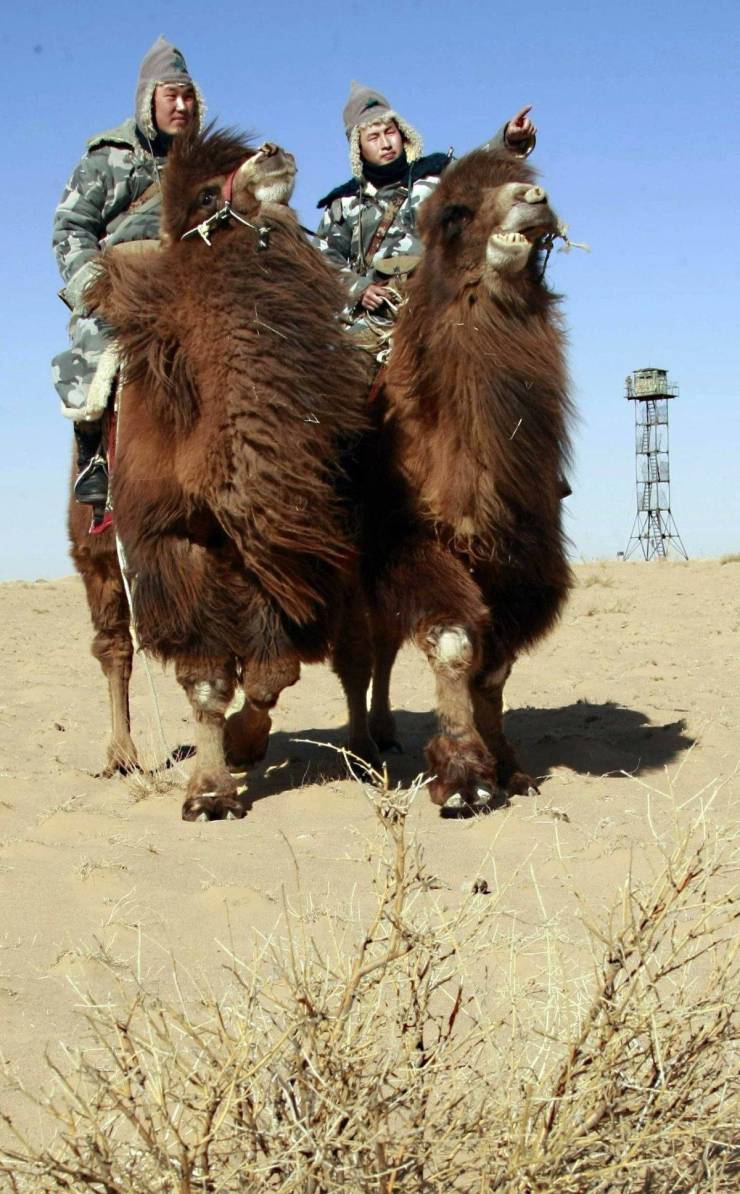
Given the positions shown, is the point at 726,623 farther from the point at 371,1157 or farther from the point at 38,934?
the point at 371,1157

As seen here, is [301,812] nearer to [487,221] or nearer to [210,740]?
[210,740]

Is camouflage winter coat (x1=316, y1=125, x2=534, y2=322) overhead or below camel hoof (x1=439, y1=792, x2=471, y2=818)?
overhead

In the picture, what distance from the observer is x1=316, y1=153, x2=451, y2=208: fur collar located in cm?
730

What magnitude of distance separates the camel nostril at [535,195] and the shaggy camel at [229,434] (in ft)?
2.87

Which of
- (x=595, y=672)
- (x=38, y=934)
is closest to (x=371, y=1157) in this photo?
(x=38, y=934)

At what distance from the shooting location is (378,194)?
23.7ft

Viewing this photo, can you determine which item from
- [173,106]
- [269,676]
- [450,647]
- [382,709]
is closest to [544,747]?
[382,709]

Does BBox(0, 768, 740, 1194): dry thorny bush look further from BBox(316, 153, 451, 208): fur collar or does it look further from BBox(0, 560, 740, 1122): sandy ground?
BBox(316, 153, 451, 208): fur collar

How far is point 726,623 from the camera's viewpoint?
11922 mm

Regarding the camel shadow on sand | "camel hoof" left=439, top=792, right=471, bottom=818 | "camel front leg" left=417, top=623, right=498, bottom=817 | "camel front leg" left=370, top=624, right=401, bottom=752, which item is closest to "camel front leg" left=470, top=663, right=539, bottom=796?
the camel shadow on sand

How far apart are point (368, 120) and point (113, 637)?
3.08 m

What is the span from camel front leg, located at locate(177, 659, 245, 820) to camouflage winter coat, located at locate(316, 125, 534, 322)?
85.9 inches

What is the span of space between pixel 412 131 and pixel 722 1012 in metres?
5.76

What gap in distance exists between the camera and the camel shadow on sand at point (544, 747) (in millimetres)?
6801
